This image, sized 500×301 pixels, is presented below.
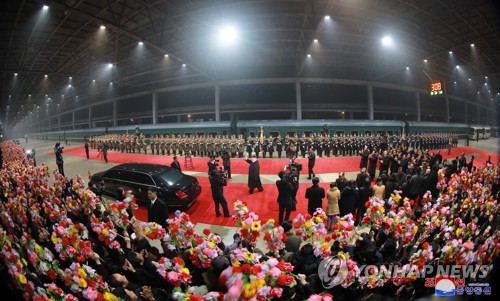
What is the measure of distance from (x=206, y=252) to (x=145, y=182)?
8.34ft

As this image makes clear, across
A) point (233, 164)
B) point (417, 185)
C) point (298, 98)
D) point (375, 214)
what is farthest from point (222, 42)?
point (375, 214)

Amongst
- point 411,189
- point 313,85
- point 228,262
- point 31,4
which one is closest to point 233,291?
point 228,262

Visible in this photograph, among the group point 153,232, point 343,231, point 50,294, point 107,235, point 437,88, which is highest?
point 437,88

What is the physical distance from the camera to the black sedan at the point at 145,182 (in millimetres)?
4141

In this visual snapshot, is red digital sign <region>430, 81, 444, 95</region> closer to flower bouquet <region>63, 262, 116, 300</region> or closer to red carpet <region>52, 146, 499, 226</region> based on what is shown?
red carpet <region>52, 146, 499, 226</region>

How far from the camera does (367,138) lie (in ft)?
27.3

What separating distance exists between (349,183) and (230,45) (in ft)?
53.1

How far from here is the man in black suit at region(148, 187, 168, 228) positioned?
12.4 ft

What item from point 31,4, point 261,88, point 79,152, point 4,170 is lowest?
point 4,170

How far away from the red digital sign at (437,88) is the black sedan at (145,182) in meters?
12.1

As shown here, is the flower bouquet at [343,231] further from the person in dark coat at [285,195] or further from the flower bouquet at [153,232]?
the flower bouquet at [153,232]

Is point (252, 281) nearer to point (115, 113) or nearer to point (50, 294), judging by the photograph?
point (50, 294)

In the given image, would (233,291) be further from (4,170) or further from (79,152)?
(79,152)

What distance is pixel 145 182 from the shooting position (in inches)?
163
